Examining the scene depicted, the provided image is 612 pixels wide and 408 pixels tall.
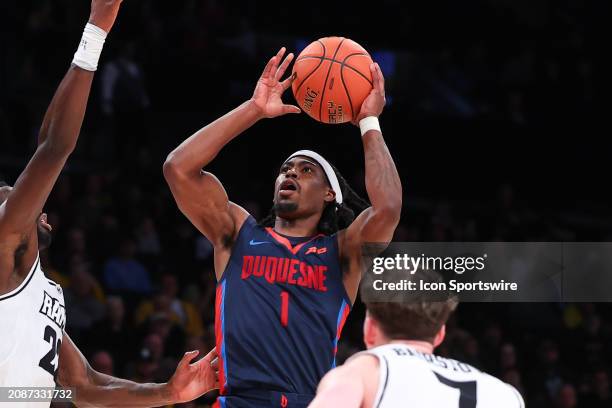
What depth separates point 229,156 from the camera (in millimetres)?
13227

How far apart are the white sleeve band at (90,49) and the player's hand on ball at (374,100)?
1605 millimetres

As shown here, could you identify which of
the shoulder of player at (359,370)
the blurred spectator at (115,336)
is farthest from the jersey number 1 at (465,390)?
the blurred spectator at (115,336)

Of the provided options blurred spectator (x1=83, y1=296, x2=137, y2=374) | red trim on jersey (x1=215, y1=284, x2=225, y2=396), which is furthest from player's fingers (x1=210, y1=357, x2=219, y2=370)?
blurred spectator (x1=83, y1=296, x2=137, y2=374)

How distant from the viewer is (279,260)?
5.22m

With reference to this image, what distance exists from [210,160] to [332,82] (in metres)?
0.81

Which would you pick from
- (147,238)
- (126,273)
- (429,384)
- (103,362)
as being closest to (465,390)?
(429,384)

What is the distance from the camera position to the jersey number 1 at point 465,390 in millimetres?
3473

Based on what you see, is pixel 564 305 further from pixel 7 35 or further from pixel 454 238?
pixel 7 35

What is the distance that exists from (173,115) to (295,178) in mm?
7583

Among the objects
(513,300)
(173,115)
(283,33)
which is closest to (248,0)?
(283,33)

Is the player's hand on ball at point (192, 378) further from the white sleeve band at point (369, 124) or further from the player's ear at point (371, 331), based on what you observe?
the player's ear at point (371, 331)

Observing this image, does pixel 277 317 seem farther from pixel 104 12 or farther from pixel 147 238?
pixel 147 238

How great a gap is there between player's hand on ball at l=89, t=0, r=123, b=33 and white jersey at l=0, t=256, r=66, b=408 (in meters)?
1.12

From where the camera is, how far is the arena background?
34.9 ft
